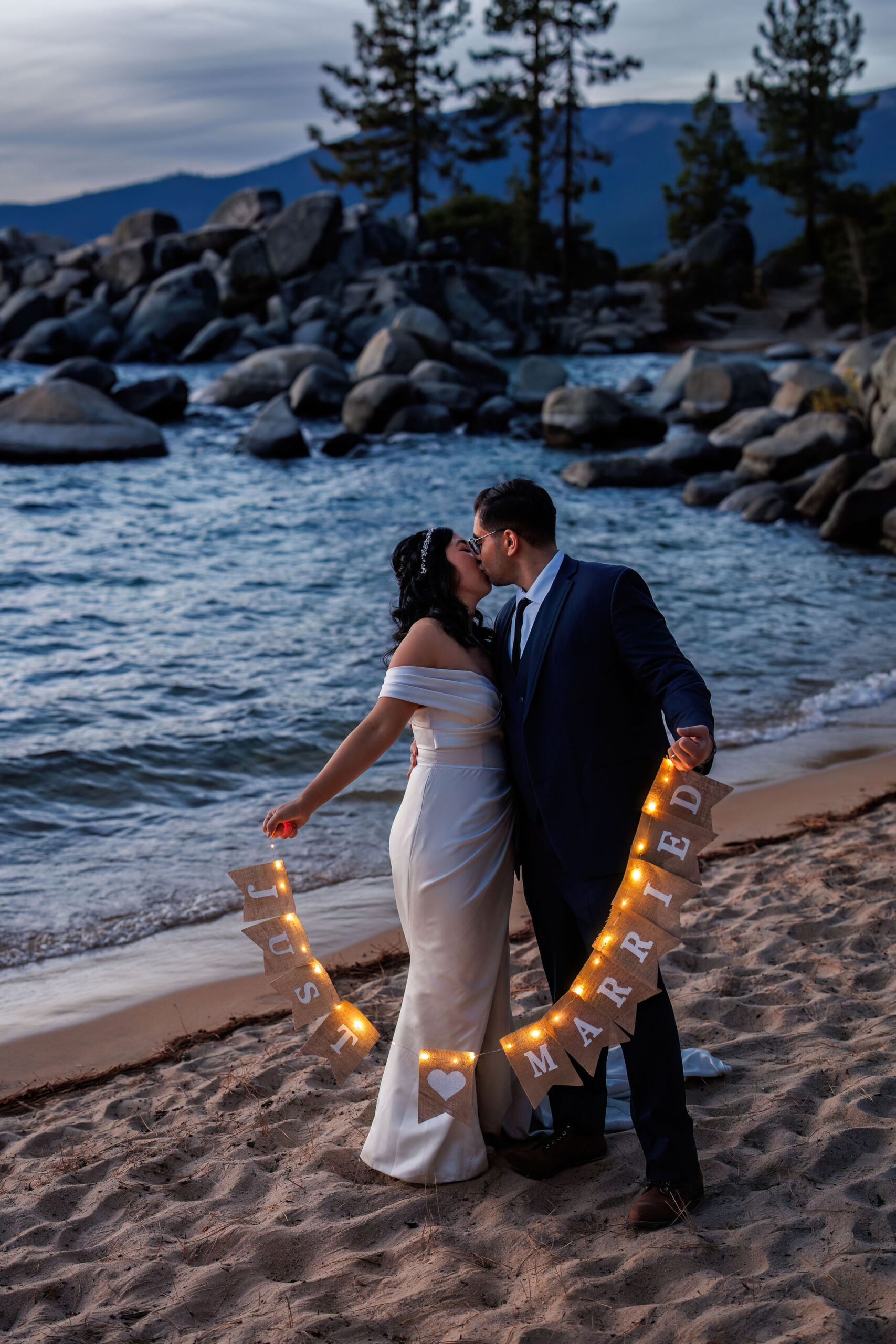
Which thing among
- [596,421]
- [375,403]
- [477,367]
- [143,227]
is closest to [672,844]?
[596,421]

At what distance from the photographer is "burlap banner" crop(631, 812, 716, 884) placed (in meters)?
3.28

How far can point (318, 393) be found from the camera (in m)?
28.8

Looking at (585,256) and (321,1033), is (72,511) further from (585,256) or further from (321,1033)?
(585,256)

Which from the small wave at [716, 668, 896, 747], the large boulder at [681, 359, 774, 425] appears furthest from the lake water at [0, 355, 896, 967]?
the large boulder at [681, 359, 774, 425]

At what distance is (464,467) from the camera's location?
23.2 m

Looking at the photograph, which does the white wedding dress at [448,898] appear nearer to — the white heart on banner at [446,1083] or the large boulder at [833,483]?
the white heart on banner at [446,1083]

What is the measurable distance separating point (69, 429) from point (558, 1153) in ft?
72.0

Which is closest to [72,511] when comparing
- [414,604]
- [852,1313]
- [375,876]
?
[375,876]

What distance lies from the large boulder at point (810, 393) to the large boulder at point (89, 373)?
15.5 meters

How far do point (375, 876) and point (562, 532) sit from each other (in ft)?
38.8

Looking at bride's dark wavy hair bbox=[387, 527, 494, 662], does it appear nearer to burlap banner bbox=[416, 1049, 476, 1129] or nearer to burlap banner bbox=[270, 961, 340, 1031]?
burlap banner bbox=[270, 961, 340, 1031]

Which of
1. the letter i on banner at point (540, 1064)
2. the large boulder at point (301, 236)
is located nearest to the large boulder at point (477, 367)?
the large boulder at point (301, 236)

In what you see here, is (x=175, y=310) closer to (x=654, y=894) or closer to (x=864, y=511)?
(x=864, y=511)

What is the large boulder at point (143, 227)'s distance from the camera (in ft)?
152
